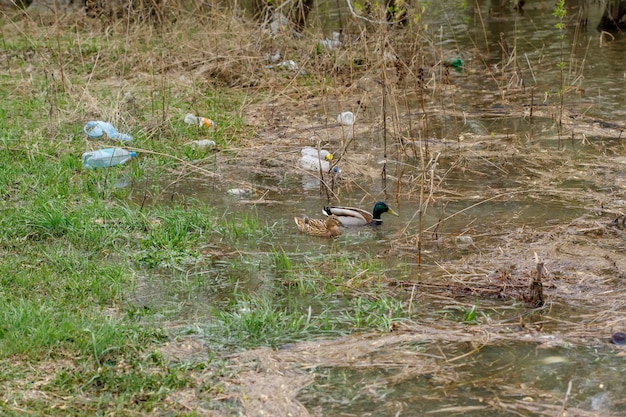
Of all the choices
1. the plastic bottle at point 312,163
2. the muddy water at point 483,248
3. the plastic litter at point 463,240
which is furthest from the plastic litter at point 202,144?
the plastic litter at point 463,240

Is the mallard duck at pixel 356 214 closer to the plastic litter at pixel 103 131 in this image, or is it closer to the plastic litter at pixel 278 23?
the plastic litter at pixel 103 131

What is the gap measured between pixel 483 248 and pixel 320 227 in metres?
1.28

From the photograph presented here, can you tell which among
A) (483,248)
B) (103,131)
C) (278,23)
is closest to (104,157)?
(103,131)

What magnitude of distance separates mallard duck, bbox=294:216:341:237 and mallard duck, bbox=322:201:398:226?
24 cm

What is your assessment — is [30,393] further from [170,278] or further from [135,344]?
[170,278]

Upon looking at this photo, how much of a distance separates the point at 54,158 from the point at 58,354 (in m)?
4.04

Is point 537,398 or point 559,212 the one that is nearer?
point 537,398

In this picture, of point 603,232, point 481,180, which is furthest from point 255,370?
point 481,180

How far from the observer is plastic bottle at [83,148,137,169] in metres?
8.66

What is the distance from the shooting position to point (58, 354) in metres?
4.96

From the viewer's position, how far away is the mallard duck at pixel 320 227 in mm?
7223

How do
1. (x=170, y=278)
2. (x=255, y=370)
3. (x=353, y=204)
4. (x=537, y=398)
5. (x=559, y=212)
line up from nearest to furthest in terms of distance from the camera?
(x=537, y=398) < (x=255, y=370) < (x=170, y=278) < (x=559, y=212) < (x=353, y=204)

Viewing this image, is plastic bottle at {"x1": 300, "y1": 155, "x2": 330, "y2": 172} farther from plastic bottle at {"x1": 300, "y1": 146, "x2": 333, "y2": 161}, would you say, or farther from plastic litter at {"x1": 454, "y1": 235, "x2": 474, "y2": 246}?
plastic litter at {"x1": 454, "y1": 235, "x2": 474, "y2": 246}

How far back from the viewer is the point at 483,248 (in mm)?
6844
